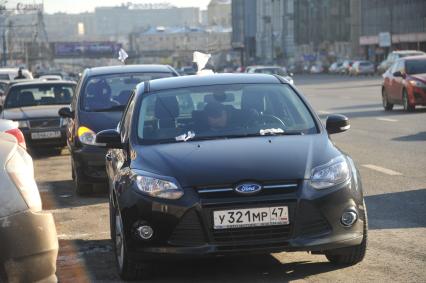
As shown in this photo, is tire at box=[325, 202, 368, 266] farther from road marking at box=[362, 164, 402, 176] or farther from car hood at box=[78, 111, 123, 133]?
car hood at box=[78, 111, 123, 133]

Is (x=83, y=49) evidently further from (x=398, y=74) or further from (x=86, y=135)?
(x=86, y=135)

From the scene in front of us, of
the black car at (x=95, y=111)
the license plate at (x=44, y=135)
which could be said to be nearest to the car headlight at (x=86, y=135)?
the black car at (x=95, y=111)

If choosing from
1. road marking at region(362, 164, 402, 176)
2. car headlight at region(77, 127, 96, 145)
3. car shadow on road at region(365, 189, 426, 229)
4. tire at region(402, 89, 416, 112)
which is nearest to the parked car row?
car shadow on road at region(365, 189, 426, 229)

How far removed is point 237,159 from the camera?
7426 millimetres

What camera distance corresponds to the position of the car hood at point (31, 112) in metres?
20.3

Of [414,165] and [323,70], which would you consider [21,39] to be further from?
[414,165]

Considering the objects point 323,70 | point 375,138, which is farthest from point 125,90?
point 323,70

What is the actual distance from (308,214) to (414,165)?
308 inches

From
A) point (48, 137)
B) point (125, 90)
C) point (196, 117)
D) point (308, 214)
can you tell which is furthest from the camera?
point (48, 137)

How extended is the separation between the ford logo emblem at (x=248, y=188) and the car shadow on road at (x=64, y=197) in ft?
17.3

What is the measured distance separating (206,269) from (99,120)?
6060 mm

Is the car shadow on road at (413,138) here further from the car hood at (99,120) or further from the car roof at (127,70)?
the car hood at (99,120)

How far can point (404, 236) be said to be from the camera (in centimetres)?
888

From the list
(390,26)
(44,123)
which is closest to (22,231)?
(44,123)
